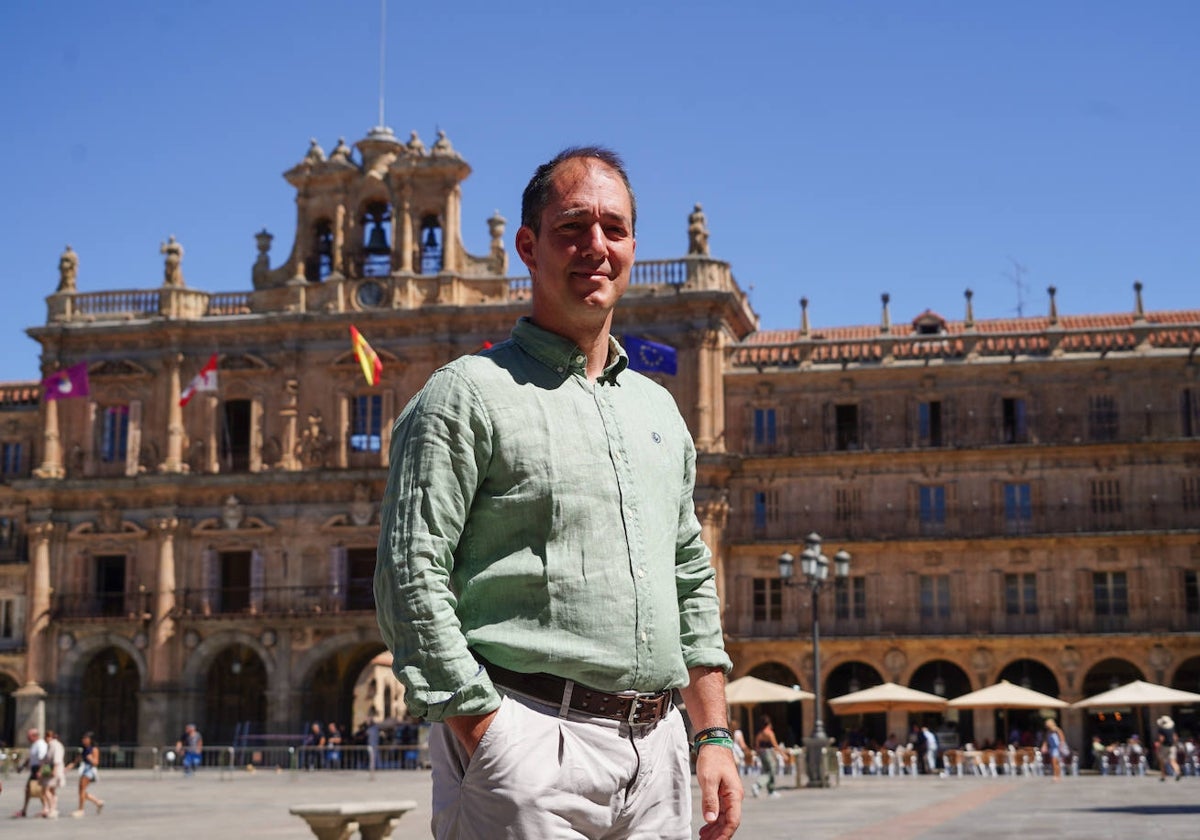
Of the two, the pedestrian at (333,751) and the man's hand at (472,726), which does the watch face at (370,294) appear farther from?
the man's hand at (472,726)

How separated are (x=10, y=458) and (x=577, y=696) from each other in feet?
177

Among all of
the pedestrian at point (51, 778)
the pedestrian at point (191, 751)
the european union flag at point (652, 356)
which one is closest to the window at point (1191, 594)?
the european union flag at point (652, 356)

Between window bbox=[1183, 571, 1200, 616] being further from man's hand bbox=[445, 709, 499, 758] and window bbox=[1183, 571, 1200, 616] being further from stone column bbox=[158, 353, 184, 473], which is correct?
man's hand bbox=[445, 709, 499, 758]

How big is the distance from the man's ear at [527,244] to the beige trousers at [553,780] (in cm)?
109

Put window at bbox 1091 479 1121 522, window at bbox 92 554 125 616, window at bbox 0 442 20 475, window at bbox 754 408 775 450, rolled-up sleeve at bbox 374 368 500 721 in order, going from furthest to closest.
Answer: window at bbox 0 442 20 475 → window at bbox 92 554 125 616 → window at bbox 754 408 775 450 → window at bbox 1091 479 1121 522 → rolled-up sleeve at bbox 374 368 500 721

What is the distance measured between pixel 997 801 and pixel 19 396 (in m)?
40.7

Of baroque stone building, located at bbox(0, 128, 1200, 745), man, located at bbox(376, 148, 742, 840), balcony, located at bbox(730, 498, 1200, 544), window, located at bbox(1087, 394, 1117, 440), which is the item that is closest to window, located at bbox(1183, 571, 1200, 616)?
baroque stone building, located at bbox(0, 128, 1200, 745)

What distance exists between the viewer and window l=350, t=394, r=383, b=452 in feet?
159

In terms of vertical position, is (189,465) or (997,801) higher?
(189,465)

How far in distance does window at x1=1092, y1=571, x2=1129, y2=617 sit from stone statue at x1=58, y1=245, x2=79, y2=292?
1293 inches

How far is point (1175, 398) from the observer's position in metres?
47.0

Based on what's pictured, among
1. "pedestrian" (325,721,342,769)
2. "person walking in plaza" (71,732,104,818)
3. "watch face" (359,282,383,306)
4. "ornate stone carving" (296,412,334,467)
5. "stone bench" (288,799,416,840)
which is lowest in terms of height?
"pedestrian" (325,721,342,769)

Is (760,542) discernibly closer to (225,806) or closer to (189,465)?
(189,465)

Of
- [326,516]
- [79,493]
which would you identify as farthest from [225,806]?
[79,493]
